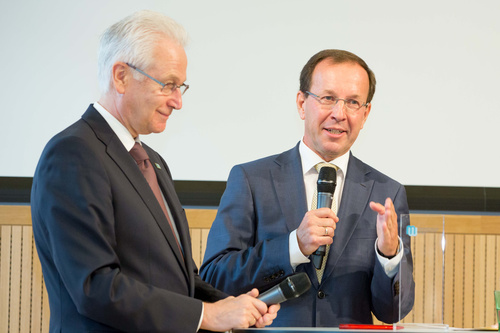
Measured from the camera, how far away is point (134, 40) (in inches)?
73.4

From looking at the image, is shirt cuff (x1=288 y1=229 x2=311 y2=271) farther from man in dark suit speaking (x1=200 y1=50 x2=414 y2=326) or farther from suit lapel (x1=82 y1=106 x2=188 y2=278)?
suit lapel (x1=82 y1=106 x2=188 y2=278)

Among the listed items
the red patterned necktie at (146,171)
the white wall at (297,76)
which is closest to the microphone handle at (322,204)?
the red patterned necktie at (146,171)

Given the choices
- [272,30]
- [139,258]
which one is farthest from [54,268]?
[272,30]

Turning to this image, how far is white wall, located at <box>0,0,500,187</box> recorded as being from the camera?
4.04 m

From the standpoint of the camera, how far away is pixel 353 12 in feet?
13.4

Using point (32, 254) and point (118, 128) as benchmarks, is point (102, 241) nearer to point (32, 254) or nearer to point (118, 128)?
point (118, 128)

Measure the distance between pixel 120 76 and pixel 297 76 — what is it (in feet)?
7.59

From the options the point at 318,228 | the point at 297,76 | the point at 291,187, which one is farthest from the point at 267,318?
the point at 297,76

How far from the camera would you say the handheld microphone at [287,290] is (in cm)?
184

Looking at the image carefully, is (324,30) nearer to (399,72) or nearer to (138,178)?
(399,72)

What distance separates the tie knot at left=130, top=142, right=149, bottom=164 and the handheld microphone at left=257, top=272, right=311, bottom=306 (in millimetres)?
563

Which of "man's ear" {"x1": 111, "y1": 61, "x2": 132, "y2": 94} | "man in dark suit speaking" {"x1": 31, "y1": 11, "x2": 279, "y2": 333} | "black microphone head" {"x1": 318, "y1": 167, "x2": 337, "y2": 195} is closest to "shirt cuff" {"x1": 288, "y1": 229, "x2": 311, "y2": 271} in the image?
"black microphone head" {"x1": 318, "y1": 167, "x2": 337, "y2": 195}

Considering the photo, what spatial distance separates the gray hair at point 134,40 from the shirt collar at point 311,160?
0.87 metres

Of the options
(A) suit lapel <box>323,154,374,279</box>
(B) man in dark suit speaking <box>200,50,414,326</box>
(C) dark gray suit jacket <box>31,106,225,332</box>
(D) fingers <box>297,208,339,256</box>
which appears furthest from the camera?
(A) suit lapel <box>323,154,374,279</box>
